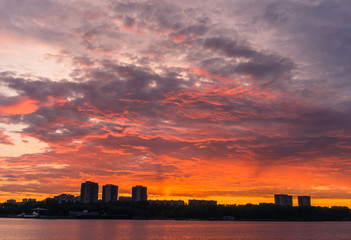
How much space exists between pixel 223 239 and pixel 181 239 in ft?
56.7

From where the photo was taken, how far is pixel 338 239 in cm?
15662

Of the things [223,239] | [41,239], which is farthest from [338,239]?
[41,239]

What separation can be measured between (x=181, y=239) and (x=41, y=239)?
54631 mm

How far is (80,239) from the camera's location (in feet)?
453

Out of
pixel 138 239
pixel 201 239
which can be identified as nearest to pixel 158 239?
pixel 138 239

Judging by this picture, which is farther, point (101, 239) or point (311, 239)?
point (311, 239)

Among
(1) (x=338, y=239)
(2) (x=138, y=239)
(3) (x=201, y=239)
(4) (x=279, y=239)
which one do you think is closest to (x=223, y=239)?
(3) (x=201, y=239)

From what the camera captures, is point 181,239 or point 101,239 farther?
point 181,239

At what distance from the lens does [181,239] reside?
152 meters

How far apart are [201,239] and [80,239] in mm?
48424

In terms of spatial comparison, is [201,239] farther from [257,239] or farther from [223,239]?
[257,239]

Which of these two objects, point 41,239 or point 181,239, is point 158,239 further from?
point 41,239

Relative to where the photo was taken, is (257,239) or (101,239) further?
(257,239)

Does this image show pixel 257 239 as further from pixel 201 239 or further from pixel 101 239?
pixel 101 239
